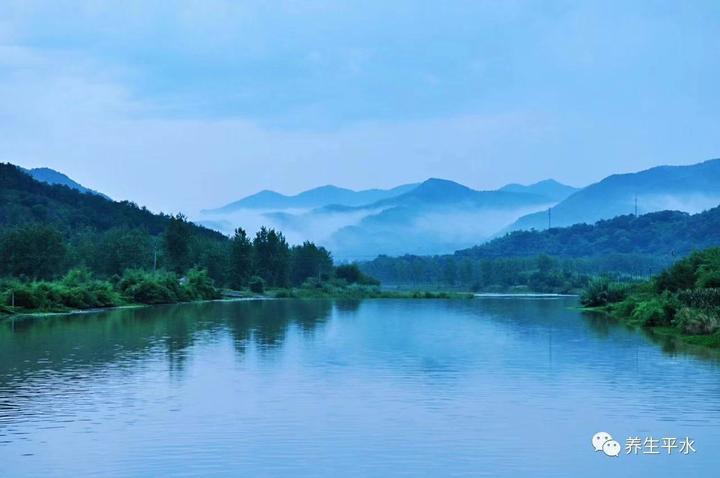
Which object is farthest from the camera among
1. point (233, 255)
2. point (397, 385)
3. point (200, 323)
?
point (233, 255)

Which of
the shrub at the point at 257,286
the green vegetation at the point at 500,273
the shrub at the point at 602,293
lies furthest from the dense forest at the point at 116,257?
the shrub at the point at 602,293

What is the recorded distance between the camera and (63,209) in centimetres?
12938

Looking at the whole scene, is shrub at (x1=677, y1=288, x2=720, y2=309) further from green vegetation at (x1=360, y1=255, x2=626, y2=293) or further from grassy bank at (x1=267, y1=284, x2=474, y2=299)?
green vegetation at (x1=360, y1=255, x2=626, y2=293)

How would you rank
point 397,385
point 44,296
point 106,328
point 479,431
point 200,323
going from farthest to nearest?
point 44,296
point 200,323
point 106,328
point 397,385
point 479,431

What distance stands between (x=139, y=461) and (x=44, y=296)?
38.3 metres

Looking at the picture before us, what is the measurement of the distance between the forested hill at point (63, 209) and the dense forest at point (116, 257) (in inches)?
6.7

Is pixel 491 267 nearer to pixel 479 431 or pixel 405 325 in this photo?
pixel 405 325

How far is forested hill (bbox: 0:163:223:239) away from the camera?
4670 inches

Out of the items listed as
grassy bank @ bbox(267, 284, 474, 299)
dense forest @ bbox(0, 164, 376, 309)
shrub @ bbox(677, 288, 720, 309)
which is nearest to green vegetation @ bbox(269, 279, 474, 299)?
grassy bank @ bbox(267, 284, 474, 299)

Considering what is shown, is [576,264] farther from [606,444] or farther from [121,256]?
[606,444]

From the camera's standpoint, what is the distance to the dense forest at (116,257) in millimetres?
58812

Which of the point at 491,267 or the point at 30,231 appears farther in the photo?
the point at 491,267

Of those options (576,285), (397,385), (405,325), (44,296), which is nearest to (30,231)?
(44,296)

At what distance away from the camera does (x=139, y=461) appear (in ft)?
42.2
